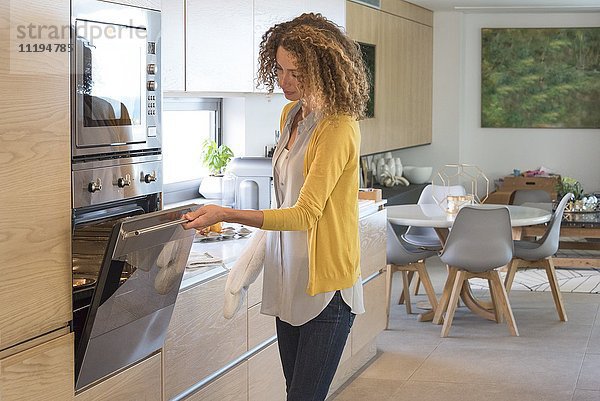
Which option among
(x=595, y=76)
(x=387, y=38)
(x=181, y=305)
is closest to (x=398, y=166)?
(x=387, y=38)

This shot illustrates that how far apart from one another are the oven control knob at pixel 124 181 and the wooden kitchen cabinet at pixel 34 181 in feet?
0.82

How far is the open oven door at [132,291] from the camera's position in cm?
242

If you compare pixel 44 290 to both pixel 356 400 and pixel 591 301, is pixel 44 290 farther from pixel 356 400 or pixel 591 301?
pixel 591 301

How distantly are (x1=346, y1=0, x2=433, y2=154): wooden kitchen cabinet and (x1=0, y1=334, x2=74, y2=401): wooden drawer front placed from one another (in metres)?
5.05

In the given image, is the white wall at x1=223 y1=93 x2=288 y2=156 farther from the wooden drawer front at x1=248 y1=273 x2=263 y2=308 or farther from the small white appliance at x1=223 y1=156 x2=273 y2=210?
the wooden drawer front at x1=248 y1=273 x2=263 y2=308

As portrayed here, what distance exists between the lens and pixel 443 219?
19.6 feet

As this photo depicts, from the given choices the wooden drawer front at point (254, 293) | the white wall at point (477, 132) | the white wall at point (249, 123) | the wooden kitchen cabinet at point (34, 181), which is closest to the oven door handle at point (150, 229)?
the wooden kitchen cabinet at point (34, 181)

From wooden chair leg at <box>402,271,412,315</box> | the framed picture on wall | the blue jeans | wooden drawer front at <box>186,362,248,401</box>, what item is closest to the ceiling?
the framed picture on wall

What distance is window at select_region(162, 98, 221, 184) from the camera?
16.5 ft

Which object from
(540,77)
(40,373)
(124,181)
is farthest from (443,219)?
(540,77)

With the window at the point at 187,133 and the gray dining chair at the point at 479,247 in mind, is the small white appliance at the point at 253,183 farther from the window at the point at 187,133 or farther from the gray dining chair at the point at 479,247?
the gray dining chair at the point at 479,247

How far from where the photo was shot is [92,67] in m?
2.43

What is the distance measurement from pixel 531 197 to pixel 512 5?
1.86 meters

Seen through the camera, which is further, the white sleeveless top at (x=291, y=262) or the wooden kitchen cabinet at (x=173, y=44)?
the wooden kitchen cabinet at (x=173, y=44)
